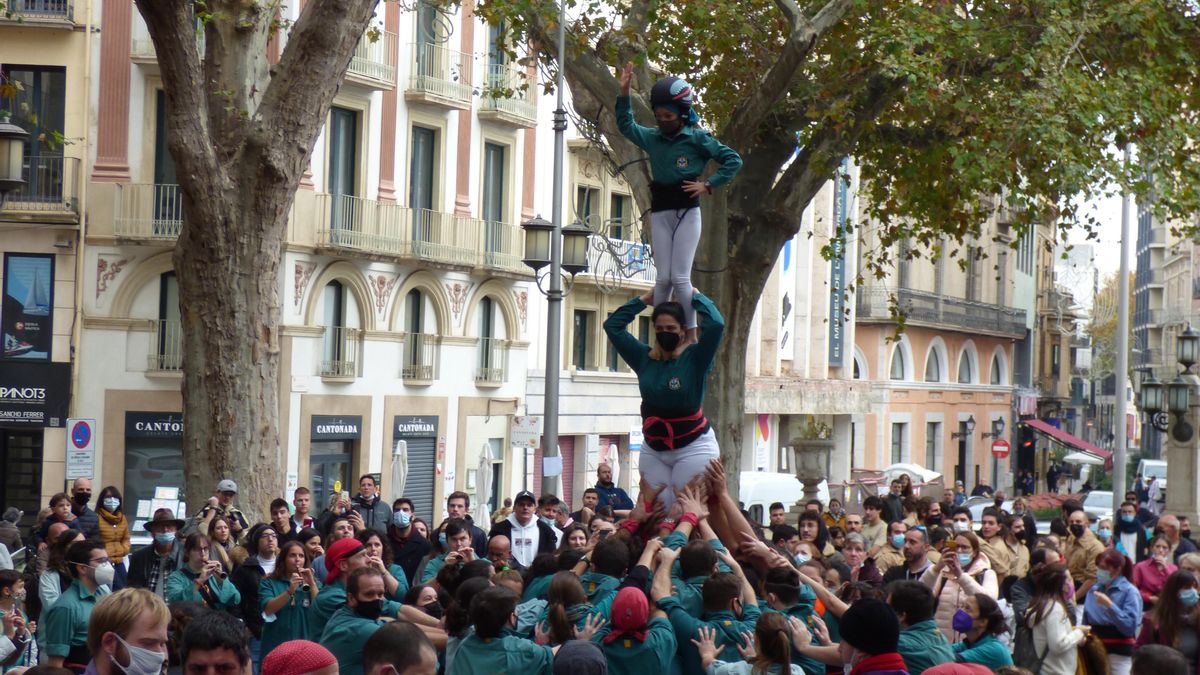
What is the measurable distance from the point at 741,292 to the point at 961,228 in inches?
130

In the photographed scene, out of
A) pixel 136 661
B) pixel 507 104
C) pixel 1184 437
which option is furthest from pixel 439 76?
pixel 136 661

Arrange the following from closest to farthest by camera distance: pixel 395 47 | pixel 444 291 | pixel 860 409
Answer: pixel 395 47
pixel 444 291
pixel 860 409

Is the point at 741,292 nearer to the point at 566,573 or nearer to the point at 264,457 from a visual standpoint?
the point at 264,457

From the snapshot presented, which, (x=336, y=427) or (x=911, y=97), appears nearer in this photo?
(x=911, y=97)

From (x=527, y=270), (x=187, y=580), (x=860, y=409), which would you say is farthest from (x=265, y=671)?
(x=860, y=409)

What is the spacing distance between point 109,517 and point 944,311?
1816 inches

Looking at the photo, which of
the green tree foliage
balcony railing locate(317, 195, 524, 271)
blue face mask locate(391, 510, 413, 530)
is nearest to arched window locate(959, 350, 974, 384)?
balcony railing locate(317, 195, 524, 271)

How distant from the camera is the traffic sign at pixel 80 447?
77.3 feet

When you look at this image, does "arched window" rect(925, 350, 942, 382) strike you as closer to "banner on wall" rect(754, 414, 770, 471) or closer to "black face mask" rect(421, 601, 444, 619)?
"banner on wall" rect(754, 414, 770, 471)

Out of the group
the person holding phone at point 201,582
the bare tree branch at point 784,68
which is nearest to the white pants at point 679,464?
the person holding phone at point 201,582

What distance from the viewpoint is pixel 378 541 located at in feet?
35.3

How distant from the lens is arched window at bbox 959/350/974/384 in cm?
6500

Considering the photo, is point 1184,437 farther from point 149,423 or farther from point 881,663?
point 881,663

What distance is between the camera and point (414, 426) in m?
34.8
